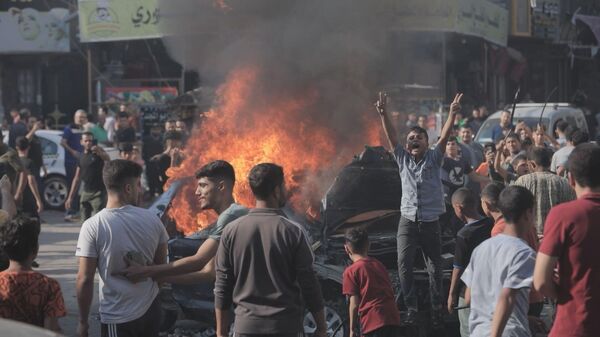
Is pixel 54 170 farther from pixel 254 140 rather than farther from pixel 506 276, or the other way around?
pixel 506 276

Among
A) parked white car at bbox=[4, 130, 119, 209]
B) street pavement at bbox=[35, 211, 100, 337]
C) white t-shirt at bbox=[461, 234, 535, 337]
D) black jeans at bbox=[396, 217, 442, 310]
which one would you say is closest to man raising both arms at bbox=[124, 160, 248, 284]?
white t-shirt at bbox=[461, 234, 535, 337]

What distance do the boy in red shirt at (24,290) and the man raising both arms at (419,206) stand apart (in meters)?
3.84

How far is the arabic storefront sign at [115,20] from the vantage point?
76.7 ft

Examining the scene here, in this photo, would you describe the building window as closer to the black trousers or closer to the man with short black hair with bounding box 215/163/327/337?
the black trousers

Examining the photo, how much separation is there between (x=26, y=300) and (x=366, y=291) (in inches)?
106

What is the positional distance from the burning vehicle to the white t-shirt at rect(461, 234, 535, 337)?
268cm

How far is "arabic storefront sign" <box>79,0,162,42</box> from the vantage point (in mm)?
23375

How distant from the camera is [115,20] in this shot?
23734 mm

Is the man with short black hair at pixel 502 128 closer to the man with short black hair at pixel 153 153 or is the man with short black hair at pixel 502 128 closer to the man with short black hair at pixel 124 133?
the man with short black hair at pixel 153 153

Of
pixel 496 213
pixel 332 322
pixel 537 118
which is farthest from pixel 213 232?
pixel 537 118

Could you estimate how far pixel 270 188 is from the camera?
17.2 ft

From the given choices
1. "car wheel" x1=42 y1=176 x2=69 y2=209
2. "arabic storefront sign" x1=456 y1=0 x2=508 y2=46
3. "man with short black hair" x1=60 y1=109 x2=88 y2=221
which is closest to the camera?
Result: "man with short black hair" x1=60 y1=109 x2=88 y2=221

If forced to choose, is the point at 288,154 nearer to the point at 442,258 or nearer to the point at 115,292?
the point at 442,258

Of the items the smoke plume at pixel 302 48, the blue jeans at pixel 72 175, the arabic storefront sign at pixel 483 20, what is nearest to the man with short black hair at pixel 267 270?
the smoke plume at pixel 302 48
